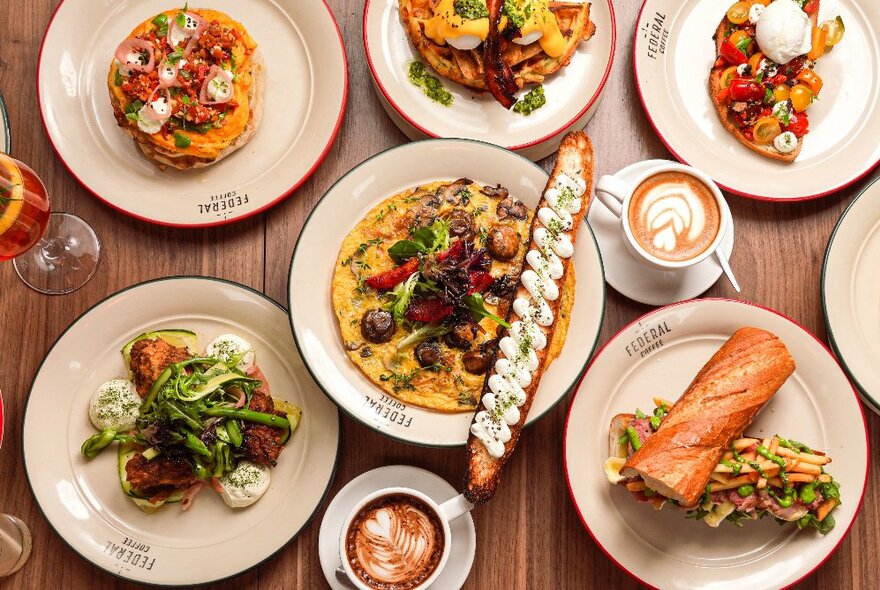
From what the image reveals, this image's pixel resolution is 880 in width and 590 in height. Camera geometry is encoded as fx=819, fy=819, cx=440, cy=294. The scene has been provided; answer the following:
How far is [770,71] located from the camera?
443cm

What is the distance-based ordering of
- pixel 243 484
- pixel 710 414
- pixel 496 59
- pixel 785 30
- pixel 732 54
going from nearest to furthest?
pixel 710 414, pixel 243 484, pixel 496 59, pixel 785 30, pixel 732 54

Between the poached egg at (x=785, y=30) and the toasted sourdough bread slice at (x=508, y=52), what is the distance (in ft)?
3.07

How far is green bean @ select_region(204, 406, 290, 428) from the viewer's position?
407cm

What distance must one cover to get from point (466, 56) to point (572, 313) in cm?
146

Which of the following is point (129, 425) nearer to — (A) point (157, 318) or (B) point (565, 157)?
(A) point (157, 318)

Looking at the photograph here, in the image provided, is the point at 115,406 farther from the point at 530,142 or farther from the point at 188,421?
the point at 530,142

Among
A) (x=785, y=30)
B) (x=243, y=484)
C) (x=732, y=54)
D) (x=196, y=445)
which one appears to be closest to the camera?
(x=196, y=445)

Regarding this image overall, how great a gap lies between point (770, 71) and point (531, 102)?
131cm

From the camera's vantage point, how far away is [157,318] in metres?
4.29

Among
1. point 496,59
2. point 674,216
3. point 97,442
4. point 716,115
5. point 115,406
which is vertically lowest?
point 97,442

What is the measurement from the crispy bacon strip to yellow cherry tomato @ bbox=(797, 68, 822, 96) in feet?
5.18

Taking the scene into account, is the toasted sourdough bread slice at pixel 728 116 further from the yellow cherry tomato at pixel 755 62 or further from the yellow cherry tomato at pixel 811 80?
the yellow cherry tomato at pixel 811 80

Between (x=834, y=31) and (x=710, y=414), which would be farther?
(x=834, y=31)

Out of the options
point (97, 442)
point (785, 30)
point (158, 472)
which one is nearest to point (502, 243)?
point (785, 30)
